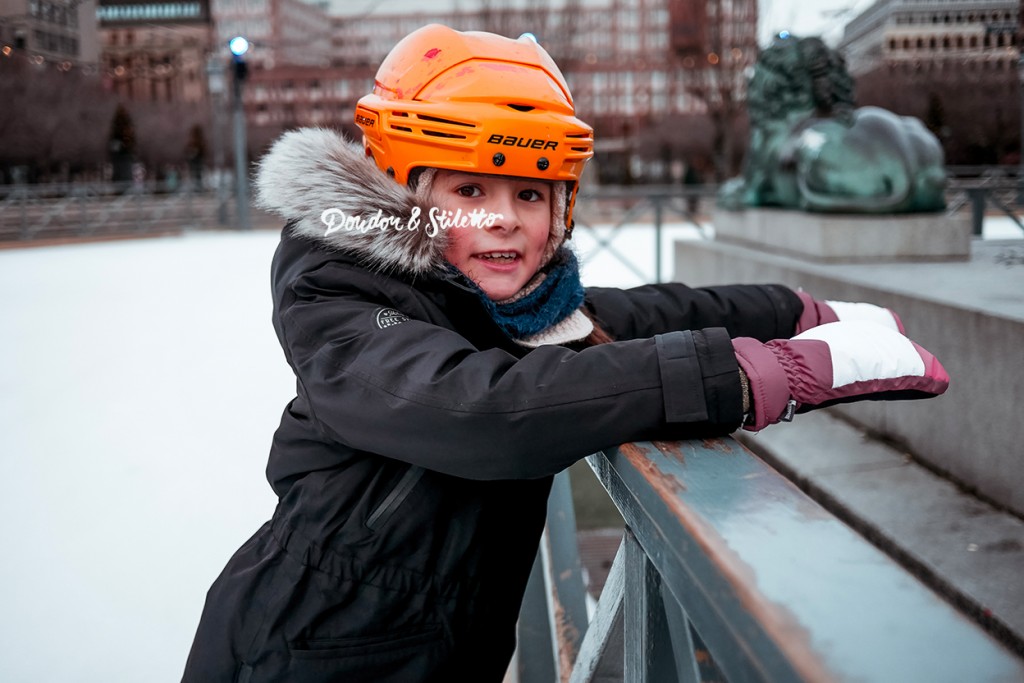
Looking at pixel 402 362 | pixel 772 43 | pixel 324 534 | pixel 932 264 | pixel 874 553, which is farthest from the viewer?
pixel 772 43

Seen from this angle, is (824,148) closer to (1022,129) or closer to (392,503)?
(1022,129)

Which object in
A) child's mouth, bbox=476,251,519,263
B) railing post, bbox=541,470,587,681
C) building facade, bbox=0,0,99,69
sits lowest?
railing post, bbox=541,470,587,681

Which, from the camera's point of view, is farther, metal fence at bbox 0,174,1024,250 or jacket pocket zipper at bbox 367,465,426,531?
metal fence at bbox 0,174,1024,250

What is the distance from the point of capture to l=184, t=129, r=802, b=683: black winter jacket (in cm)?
106

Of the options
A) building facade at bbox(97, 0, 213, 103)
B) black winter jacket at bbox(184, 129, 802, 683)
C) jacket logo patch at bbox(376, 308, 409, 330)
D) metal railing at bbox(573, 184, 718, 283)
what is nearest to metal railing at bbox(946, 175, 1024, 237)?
metal railing at bbox(573, 184, 718, 283)

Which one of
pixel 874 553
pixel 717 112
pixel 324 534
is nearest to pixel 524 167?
pixel 324 534

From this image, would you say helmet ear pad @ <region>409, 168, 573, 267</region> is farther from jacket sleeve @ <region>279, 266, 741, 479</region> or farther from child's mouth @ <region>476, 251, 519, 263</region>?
jacket sleeve @ <region>279, 266, 741, 479</region>

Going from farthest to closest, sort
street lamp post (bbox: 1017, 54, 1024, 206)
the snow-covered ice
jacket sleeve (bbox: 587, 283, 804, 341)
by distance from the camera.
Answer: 1. street lamp post (bbox: 1017, 54, 1024, 206)
2. the snow-covered ice
3. jacket sleeve (bbox: 587, 283, 804, 341)

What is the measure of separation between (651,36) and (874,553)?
58.2 metres

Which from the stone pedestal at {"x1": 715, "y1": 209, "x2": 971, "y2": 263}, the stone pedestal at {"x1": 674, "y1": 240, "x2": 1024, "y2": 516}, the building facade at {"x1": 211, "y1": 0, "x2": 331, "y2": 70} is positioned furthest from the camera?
the building facade at {"x1": 211, "y1": 0, "x2": 331, "y2": 70}

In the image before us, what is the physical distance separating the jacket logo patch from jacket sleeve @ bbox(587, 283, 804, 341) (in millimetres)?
640

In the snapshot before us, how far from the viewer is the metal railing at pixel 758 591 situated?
546 mm

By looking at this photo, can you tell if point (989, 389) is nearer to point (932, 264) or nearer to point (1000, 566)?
point (1000, 566)

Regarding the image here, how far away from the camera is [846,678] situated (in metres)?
0.52
